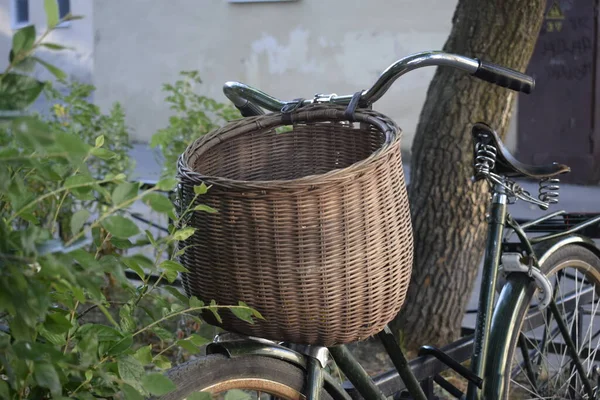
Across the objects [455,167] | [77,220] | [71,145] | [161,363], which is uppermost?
[71,145]

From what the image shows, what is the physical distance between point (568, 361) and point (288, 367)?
5.08 ft

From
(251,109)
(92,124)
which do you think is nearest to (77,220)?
(251,109)

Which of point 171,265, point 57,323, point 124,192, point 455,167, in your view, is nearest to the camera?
point 124,192

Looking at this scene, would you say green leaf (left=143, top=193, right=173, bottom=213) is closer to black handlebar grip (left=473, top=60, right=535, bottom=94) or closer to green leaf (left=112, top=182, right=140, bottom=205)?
green leaf (left=112, top=182, right=140, bottom=205)

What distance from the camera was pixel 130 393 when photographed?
1.24 meters

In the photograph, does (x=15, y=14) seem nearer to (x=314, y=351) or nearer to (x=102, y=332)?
(x=314, y=351)

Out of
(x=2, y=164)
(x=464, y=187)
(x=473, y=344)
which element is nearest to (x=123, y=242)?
(x=2, y=164)

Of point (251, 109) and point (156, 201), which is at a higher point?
point (156, 201)

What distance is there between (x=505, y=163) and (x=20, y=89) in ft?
5.66

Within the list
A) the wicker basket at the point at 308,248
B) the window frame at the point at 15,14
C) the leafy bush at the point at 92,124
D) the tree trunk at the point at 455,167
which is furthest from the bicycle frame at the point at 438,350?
the window frame at the point at 15,14

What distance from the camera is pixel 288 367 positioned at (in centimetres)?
185

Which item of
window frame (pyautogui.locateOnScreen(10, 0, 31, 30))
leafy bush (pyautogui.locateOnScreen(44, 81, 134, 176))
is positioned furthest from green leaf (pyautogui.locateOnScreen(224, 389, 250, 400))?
window frame (pyautogui.locateOnScreen(10, 0, 31, 30))

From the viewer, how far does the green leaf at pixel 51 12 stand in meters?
1.07

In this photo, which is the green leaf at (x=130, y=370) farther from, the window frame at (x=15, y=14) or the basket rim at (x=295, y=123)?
the window frame at (x=15, y=14)
